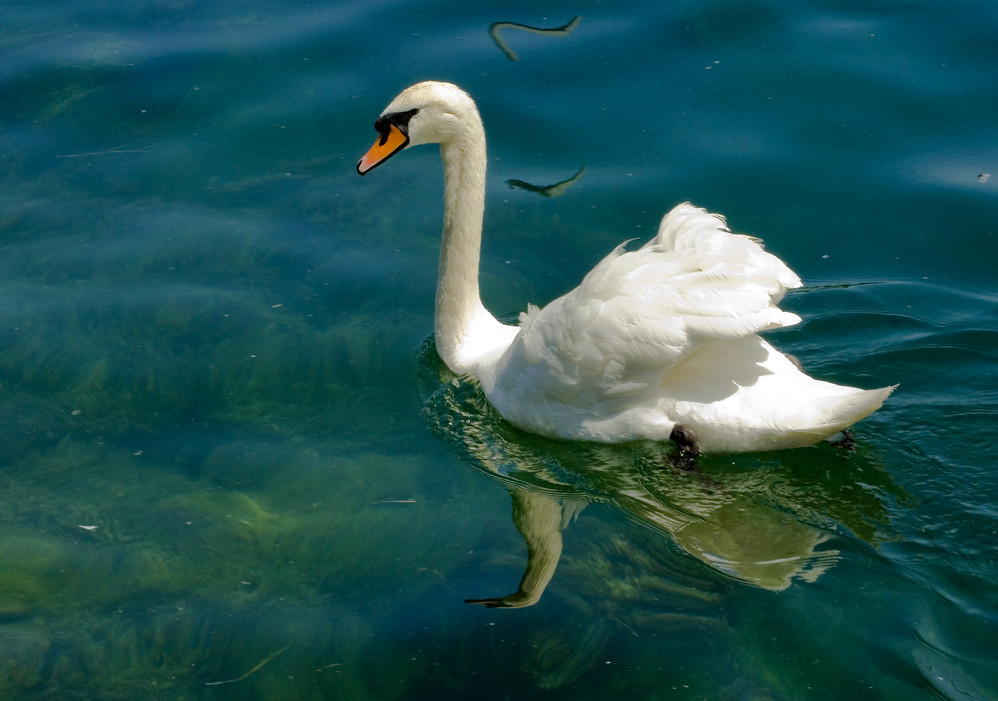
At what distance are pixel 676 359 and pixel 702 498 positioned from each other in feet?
2.46

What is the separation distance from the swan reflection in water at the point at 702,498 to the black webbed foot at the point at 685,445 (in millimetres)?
52

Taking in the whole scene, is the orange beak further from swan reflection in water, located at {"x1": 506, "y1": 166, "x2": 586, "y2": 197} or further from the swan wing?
swan reflection in water, located at {"x1": 506, "y1": 166, "x2": 586, "y2": 197}

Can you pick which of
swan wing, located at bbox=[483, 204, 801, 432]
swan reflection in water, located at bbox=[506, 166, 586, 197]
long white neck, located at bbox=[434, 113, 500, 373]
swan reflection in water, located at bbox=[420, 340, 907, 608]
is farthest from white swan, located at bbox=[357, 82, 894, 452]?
swan reflection in water, located at bbox=[506, 166, 586, 197]

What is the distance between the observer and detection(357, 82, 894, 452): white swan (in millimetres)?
5566

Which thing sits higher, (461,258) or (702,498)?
(461,258)

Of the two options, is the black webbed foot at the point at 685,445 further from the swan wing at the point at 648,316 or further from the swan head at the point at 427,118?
the swan head at the point at 427,118

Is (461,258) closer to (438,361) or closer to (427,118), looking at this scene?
(438,361)

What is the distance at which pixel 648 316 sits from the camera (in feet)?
18.6

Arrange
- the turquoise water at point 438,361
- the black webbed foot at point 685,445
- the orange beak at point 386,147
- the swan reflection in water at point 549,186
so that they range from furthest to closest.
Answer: the swan reflection in water at point 549,186, the orange beak at point 386,147, the black webbed foot at point 685,445, the turquoise water at point 438,361

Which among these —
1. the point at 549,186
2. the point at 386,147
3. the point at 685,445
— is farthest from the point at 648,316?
the point at 549,186

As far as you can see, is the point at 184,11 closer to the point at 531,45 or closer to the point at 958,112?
the point at 531,45

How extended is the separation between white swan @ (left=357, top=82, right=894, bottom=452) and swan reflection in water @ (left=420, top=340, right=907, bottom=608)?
0.14m

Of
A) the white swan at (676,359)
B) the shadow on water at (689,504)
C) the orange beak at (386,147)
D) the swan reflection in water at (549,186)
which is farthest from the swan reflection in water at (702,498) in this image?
the swan reflection in water at (549,186)

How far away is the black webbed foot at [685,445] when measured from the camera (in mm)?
5844
